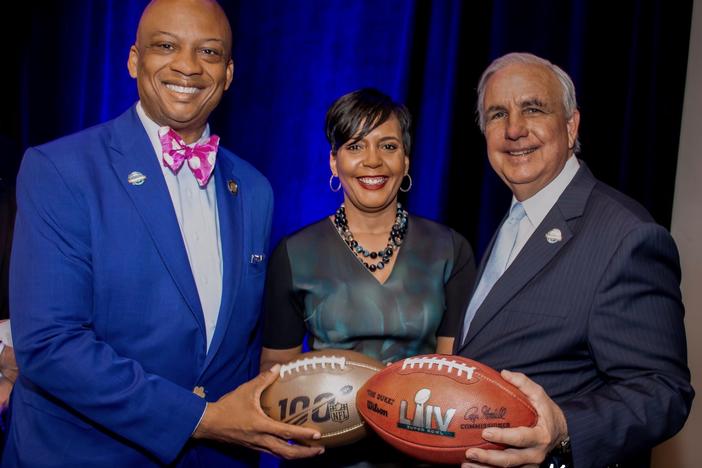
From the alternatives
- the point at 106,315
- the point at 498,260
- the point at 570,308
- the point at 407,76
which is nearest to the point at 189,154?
the point at 106,315

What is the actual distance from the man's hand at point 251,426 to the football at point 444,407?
0.64 ft

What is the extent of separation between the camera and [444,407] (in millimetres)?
1296

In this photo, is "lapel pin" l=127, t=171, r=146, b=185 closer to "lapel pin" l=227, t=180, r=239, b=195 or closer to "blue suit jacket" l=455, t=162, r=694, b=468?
"lapel pin" l=227, t=180, r=239, b=195

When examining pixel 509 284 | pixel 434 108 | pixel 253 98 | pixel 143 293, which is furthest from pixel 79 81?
pixel 509 284

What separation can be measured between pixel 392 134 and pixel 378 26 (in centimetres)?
107

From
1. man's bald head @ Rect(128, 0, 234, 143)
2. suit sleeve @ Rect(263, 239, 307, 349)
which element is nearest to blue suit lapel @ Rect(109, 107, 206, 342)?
man's bald head @ Rect(128, 0, 234, 143)

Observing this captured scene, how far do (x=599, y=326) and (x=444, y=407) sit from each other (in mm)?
368

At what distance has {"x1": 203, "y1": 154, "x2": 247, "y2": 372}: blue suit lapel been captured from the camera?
159 cm

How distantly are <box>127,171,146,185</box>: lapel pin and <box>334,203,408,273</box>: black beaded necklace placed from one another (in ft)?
2.02

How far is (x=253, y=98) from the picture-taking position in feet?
9.41

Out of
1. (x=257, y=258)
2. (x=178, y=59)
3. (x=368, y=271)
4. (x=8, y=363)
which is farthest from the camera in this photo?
(x=8, y=363)

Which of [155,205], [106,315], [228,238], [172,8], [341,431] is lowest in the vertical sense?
[341,431]

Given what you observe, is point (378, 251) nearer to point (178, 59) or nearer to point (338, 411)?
point (338, 411)

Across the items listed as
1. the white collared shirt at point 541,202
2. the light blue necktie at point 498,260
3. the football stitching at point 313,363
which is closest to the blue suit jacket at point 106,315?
the football stitching at point 313,363
